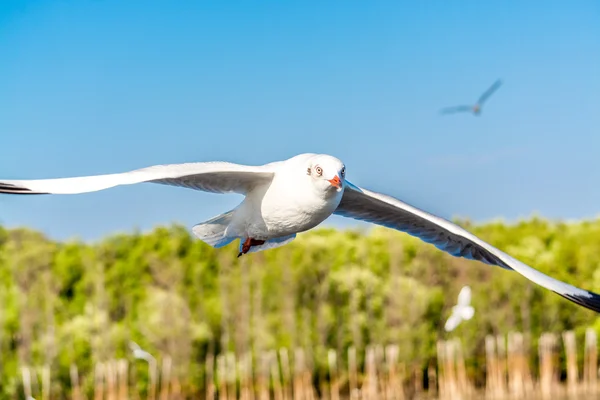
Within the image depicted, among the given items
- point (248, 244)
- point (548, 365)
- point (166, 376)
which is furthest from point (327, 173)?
point (548, 365)

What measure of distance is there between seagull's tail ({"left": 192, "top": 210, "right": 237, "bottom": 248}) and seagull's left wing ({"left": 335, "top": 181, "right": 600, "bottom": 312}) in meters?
1.20

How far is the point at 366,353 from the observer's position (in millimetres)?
45438

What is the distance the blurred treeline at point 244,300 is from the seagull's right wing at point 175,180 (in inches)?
1356

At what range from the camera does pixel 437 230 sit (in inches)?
427

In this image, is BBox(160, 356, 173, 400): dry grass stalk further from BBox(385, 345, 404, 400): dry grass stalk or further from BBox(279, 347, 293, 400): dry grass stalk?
BBox(385, 345, 404, 400): dry grass stalk

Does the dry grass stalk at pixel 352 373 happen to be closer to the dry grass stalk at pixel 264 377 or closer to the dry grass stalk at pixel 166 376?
the dry grass stalk at pixel 264 377

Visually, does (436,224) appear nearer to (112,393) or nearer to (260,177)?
(260,177)

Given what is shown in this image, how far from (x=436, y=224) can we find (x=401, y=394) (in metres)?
34.9

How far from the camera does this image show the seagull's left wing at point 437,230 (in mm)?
9969

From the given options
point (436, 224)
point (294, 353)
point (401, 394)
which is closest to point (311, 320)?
point (294, 353)

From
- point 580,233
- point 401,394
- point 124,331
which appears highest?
point 580,233

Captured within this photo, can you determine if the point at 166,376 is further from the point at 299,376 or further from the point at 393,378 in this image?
the point at 393,378

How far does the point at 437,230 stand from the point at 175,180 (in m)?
3.24

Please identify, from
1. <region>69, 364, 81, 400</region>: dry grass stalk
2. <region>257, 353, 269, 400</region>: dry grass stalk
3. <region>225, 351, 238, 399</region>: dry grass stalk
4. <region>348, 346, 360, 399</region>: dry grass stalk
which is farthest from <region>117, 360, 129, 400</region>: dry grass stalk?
<region>348, 346, 360, 399</region>: dry grass stalk
